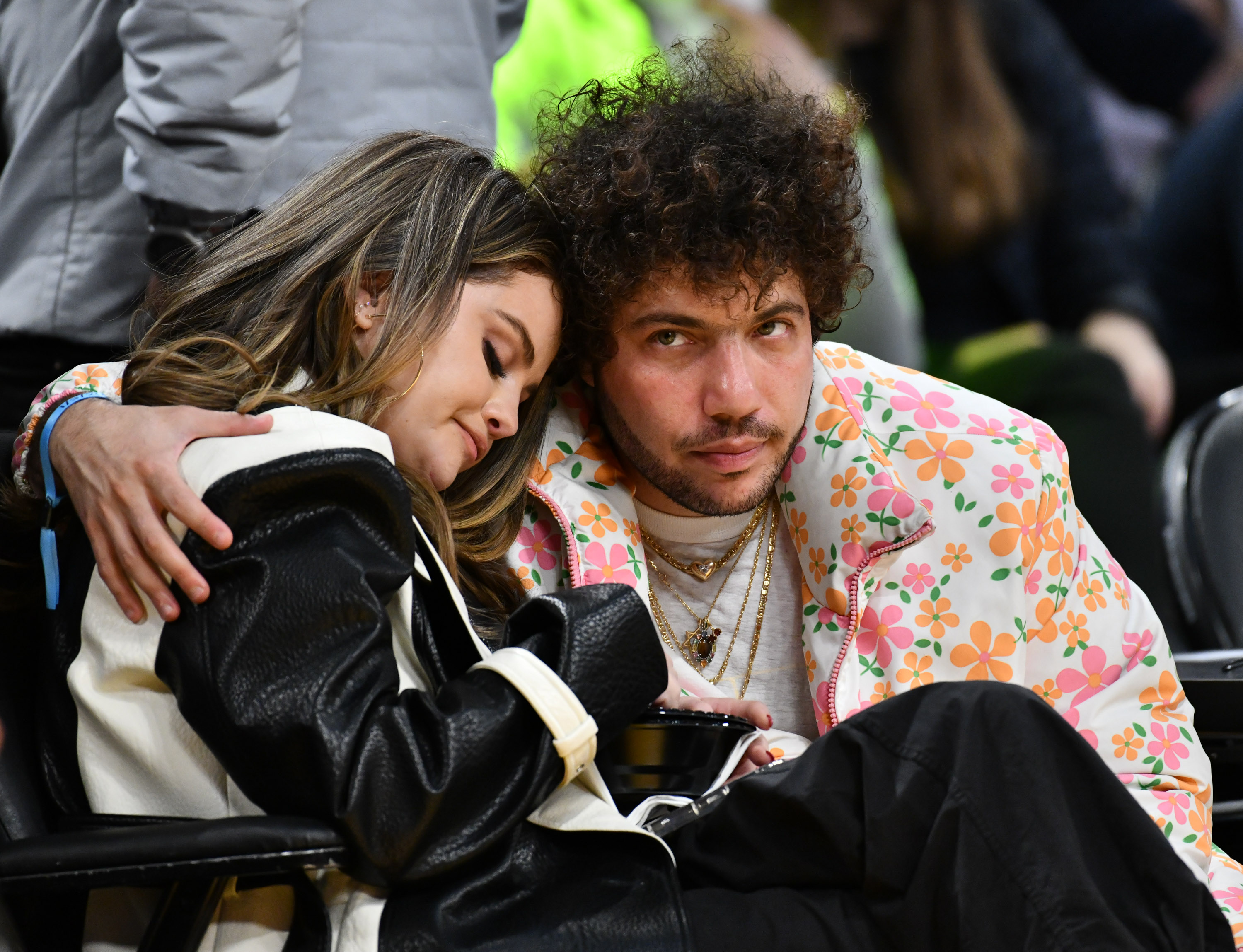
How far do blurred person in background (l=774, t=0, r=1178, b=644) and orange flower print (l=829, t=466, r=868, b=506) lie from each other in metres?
1.83

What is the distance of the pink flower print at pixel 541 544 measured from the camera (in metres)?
2.00

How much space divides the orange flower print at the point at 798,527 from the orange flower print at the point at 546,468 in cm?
35

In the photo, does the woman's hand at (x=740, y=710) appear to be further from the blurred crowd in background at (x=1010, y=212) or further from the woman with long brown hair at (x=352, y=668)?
the blurred crowd in background at (x=1010, y=212)

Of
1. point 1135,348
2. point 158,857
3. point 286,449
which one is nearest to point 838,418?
point 286,449

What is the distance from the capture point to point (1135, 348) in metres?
4.13

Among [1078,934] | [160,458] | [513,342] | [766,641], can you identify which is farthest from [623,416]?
[1078,934]

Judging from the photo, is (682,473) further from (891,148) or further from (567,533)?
(891,148)

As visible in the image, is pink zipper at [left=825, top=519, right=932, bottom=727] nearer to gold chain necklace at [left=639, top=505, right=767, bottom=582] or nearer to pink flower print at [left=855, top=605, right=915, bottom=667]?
pink flower print at [left=855, top=605, right=915, bottom=667]

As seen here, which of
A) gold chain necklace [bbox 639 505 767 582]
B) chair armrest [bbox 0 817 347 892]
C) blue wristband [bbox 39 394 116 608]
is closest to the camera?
chair armrest [bbox 0 817 347 892]

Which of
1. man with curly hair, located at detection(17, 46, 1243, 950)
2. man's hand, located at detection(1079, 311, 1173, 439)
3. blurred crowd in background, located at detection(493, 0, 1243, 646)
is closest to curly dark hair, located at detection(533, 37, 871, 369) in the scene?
man with curly hair, located at detection(17, 46, 1243, 950)

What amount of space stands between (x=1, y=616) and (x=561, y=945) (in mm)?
740

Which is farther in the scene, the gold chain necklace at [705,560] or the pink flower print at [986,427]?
the gold chain necklace at [705,560]

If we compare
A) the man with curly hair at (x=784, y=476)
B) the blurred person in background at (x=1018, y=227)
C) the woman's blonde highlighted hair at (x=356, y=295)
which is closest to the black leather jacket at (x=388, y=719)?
the woman's blonde highlighted hair at (x=356, y=295)

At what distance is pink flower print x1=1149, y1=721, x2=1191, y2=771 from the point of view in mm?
1847
